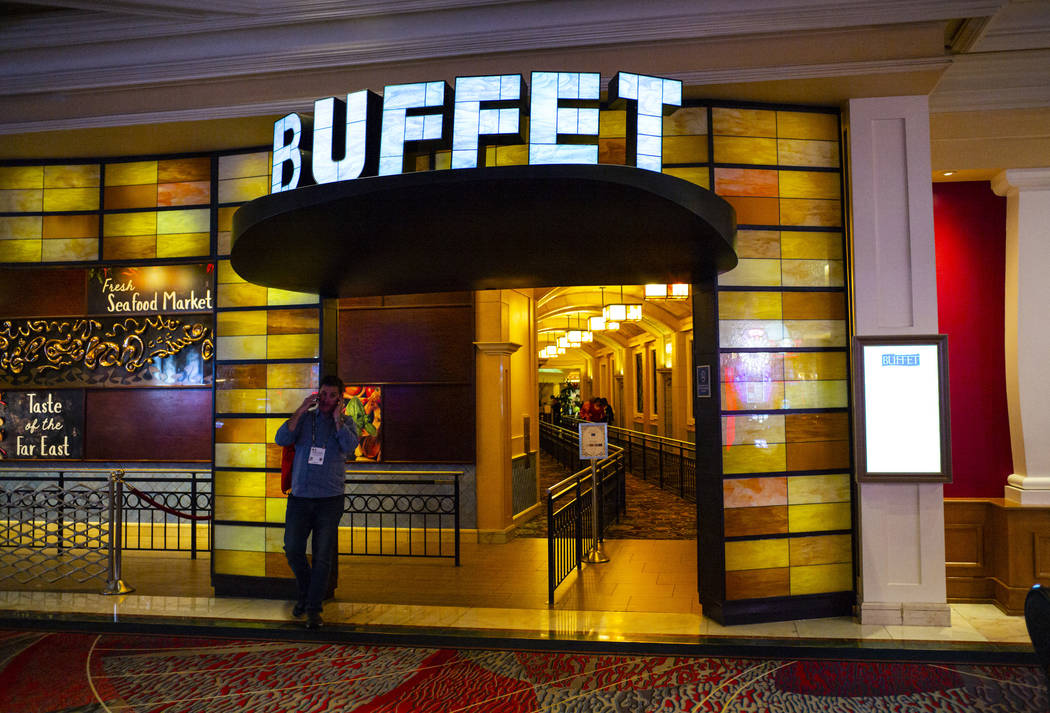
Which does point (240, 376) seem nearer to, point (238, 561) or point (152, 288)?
point (238, 561)

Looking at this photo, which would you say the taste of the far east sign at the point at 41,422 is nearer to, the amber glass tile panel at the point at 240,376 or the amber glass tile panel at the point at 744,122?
the amber glass tile panel at the point at 240,376

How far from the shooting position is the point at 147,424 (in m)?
8.70

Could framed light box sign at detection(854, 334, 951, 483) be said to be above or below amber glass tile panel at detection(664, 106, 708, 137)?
below

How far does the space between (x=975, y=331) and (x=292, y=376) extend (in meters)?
5.75

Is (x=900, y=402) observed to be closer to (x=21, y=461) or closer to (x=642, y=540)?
(x=642, y=540)

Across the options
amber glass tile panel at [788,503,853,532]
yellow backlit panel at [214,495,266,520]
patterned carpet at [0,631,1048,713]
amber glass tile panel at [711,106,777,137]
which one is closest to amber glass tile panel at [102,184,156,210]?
yellow backlit panel at [214,495,266,520]

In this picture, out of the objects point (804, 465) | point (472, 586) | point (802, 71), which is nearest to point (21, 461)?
point (472, 586)

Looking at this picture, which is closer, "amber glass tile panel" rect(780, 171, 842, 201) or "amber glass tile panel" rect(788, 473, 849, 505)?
"amber glass tile panel" rect(788, 473, 849, 505)

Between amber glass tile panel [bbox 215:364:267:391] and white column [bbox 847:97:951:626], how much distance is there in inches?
181

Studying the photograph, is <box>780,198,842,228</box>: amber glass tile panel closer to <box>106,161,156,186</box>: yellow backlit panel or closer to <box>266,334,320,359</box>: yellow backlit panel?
<box>266,334,320,359</box>: yellow backlit panel

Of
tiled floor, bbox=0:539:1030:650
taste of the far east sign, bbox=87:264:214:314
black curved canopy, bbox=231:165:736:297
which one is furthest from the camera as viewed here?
taste of the far east sign, bbox=87:264:214:314

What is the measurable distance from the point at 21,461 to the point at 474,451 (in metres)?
5.37

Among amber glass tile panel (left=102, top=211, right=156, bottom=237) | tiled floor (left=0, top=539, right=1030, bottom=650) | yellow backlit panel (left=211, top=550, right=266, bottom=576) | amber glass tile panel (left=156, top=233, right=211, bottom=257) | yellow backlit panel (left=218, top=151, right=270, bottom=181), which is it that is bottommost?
tiled floor (left=0, top=539, right=1030, bottom=650)

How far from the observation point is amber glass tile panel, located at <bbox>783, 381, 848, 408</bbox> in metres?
5.08
